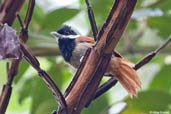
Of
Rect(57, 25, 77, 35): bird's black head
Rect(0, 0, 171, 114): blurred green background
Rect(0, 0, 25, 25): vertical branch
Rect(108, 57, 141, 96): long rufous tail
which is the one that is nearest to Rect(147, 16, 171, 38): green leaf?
Rect(0, 0, 171, 114): blurred green background

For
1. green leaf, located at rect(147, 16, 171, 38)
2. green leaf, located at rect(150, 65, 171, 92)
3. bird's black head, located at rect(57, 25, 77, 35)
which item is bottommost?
green leaf, located at rect(150, 65, 171, 92)

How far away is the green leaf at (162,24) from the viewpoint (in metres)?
1.24

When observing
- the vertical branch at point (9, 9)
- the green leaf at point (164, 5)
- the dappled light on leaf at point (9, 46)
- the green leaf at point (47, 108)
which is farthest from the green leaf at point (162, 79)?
the dappled light on leaf at point (9, 46)

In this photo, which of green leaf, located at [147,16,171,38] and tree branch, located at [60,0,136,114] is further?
green leaf, located at [147,16,171,38]

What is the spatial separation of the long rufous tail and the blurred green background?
3.3 inches

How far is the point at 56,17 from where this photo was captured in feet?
3.80

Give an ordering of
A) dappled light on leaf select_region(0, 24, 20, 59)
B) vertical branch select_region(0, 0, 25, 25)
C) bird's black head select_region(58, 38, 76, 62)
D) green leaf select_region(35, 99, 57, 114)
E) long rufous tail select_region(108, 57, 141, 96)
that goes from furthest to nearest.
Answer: bird's black head select_region(58, 38, 76, 62) < green leaf select_region(35, 99, 57, 114) < long rufous tail select_region(108, 57, 141, 96) < vertical branch select_region(0, 0, 25, 25) < dappled light on leaf select_region(0, 24, 20, 59)

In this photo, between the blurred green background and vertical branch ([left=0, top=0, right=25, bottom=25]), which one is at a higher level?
vertical branch ([left=0, top=0, right=25, bottom=25])

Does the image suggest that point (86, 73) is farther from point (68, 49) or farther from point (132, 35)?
point (132, 35)

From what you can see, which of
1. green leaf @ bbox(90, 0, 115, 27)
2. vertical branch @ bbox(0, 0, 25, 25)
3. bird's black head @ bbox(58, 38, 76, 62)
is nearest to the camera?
vertical branch @ bbox(0, 0, 25, 25)

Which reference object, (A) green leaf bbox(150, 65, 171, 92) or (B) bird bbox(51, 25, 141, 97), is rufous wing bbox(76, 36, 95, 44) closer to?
(B) bird bbox(51, 25, 141, 97)

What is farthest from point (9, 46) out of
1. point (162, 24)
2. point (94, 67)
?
point (162, 24)

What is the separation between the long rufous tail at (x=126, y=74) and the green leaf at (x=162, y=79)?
0.31m

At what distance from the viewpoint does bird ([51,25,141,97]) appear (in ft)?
2.76
